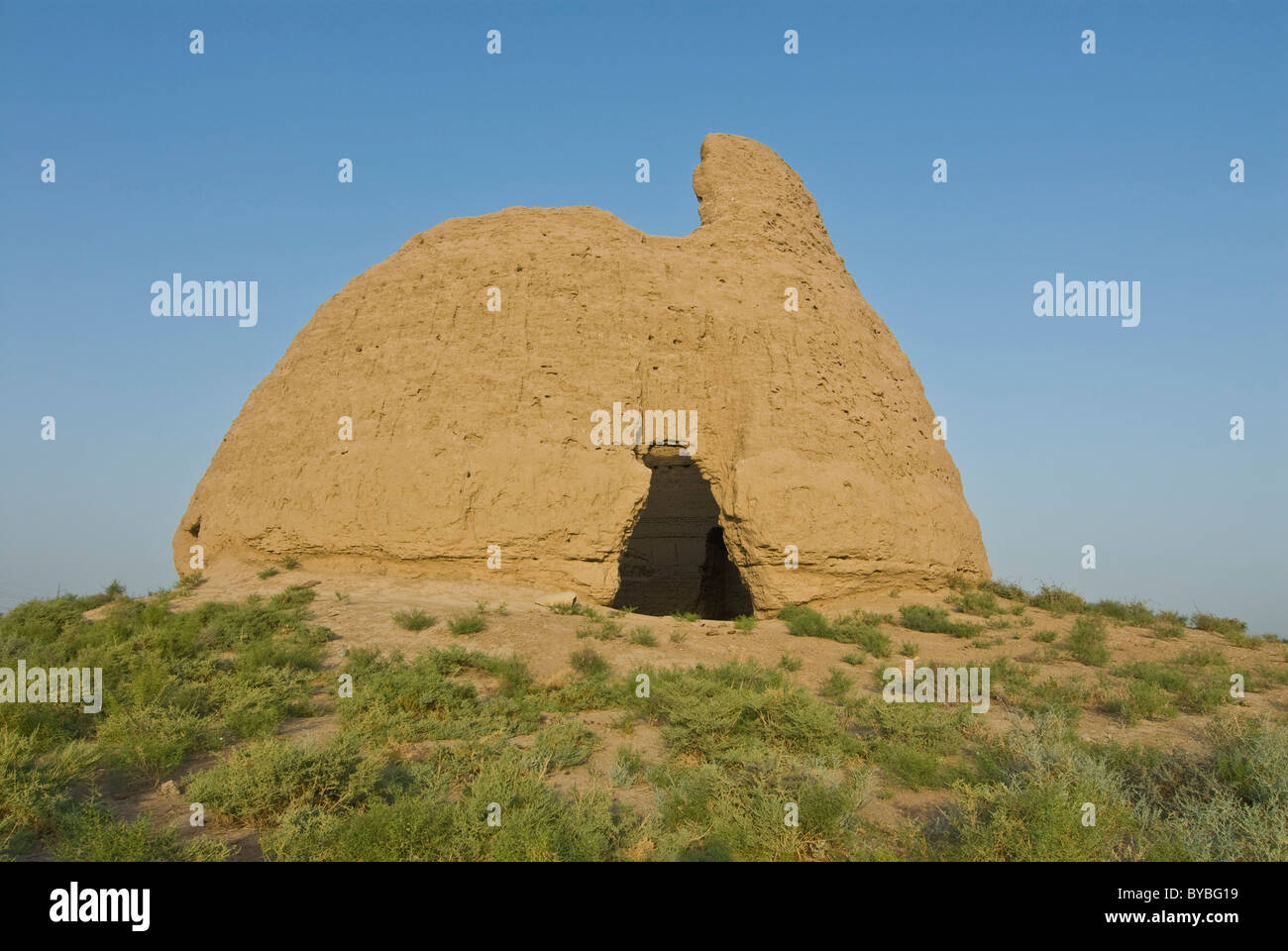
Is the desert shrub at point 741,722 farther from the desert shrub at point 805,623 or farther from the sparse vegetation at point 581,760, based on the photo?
the desert shrub at point 805,623

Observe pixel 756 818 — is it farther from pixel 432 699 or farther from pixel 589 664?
pixel 589 664

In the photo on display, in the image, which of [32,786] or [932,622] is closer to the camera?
[32,786]

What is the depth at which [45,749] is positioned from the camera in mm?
5363

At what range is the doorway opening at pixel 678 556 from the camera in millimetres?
17859

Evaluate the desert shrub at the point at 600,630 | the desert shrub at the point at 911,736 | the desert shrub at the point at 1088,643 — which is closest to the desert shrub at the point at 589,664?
the desert shrub at the point at 600,630

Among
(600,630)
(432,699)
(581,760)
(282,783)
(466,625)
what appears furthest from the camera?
(600,630)

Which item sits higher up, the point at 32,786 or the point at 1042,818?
the point at 32,786

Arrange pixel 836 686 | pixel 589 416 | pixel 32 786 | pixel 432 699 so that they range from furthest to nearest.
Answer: pixel 589 416 → pixel 836 686 → pixel 432 699 → pixel 32 786

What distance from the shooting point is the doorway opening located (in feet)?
58.6

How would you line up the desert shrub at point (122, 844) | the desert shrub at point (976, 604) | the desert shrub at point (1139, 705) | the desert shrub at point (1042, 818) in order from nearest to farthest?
the desert shrub at point (122, 844) < the desert shrub at point (1042, 818) < the desert shrub at point (1139, 705) < the desert shrub at point (976, 604)

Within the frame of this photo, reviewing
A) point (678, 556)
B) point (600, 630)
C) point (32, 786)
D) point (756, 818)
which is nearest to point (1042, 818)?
point (756, 818)

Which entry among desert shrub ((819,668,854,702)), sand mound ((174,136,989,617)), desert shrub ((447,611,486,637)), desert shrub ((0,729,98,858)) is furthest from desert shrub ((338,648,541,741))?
sand mound ((174,136,989,617))

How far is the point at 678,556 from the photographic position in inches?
715
